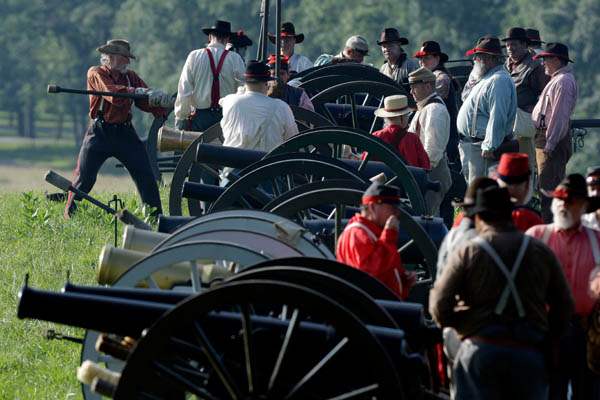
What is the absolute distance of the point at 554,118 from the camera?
543 inches

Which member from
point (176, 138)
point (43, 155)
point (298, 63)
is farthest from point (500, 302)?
point (43, 155)

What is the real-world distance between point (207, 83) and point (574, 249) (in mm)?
7232

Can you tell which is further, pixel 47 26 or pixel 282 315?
pixel 47 26

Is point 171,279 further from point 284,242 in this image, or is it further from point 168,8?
point 168,8

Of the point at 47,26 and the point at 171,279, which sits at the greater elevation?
the point at 171,279

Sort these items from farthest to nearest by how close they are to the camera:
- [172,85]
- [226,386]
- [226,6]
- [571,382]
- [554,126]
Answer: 1. [226,6]
2. [172,85]
3. [554,126]
4. [571,382]
5. [226,386]

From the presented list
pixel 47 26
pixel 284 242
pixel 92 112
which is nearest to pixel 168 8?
pixel 47 26

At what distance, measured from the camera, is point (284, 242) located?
844 cm

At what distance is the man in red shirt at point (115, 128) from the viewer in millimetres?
14609

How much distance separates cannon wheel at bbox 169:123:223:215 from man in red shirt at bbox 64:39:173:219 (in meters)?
1.10

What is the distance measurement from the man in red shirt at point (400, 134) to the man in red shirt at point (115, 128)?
97.3 inches

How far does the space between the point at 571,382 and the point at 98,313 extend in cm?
231

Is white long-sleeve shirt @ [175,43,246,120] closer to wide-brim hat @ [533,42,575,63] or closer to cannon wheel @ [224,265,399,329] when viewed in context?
wide-brim hat @ [533,42,575,63]

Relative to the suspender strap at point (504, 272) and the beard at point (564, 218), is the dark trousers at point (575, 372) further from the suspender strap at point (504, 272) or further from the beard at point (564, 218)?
the suspender strap at point (504, 272)
